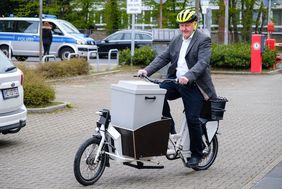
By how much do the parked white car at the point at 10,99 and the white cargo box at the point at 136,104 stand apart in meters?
2.51

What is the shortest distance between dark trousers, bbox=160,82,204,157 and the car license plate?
2.68 meters

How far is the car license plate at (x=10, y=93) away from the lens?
9883mm

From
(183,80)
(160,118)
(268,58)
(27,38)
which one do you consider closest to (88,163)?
(160,118)

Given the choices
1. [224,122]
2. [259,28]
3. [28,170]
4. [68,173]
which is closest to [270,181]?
[68,173]

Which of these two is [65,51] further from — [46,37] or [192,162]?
[192,162]

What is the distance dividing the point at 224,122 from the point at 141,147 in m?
5.65

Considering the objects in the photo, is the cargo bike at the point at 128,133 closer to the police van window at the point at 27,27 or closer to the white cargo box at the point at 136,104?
the white cargo box at the point at 136,104

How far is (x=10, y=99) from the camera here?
10.0 metres

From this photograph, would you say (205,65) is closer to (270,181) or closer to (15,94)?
(270,181)

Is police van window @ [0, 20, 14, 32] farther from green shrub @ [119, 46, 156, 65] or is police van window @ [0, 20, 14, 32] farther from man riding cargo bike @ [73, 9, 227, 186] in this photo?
man riding cargo bike @ [73, 9, 227, 186]

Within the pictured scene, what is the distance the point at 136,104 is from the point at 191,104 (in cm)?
76

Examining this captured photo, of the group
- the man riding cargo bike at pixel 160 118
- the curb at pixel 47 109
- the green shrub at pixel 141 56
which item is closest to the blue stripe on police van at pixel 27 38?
the green shrub at pixel 141 56

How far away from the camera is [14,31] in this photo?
31797mm

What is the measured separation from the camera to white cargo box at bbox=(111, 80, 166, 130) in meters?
7.67
